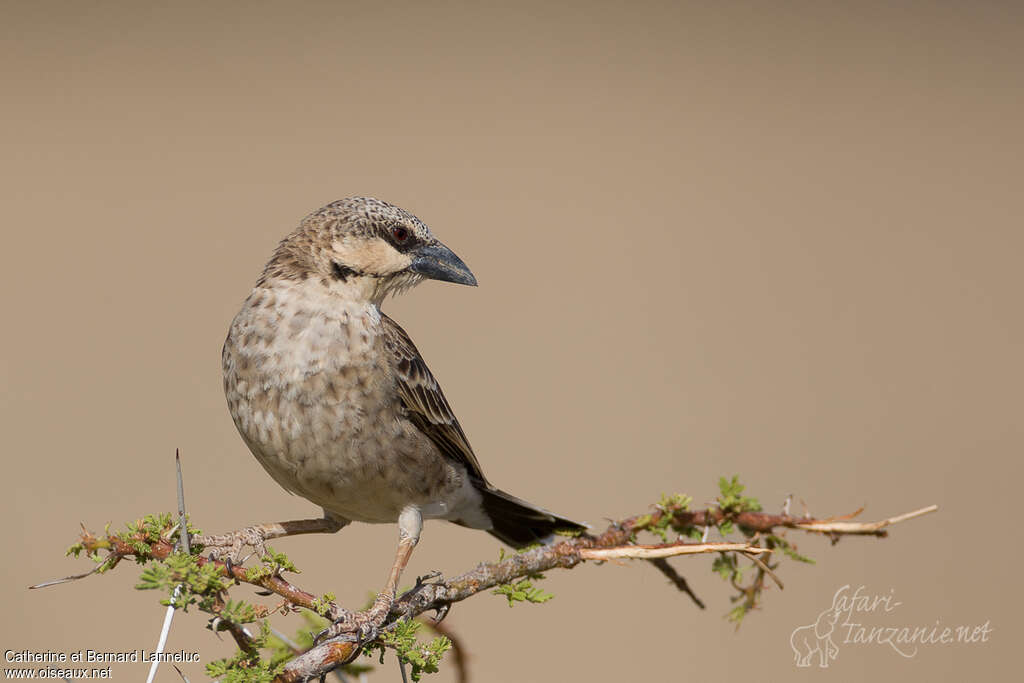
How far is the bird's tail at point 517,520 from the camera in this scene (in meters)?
4.20

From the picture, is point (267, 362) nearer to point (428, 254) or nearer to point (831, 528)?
point (428, 254)

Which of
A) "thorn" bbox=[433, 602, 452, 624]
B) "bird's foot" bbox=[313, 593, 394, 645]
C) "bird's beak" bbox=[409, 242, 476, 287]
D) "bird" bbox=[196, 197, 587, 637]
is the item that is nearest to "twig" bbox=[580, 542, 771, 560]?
"thorn" bbox=[433, 602, 452, 624]

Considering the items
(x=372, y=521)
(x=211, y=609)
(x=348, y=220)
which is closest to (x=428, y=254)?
(x=348, y=220)

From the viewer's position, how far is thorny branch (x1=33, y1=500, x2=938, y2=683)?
8.30 feet

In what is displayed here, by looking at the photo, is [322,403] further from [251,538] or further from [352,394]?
[251,538]

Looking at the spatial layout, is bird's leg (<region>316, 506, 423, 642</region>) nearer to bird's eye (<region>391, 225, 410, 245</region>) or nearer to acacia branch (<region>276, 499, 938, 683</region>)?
acacia branch (<region>276, 499, 938, 683</region>)

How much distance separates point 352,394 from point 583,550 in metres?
1.39

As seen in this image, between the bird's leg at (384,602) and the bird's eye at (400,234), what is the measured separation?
1.19 metres

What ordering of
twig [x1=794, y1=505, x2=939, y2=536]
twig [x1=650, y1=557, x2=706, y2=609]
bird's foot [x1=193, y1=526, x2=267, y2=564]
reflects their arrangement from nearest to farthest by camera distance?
1. twig [x1=794, y1=505, x2=939, y2=536]
2. twig [x1=650, y1=557, x2=706, y2=609]
3. bird's foot [x1=193, y1=526, x2=267, y2=564]

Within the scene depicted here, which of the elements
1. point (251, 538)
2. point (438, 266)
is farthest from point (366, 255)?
point (251, 538)

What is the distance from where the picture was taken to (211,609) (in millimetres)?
2289

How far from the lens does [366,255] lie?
4207mm

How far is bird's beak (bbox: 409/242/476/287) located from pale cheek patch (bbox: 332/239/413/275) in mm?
121

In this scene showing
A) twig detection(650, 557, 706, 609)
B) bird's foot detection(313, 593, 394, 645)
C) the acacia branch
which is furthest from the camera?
twig detection(650, 557, 706, 609)
